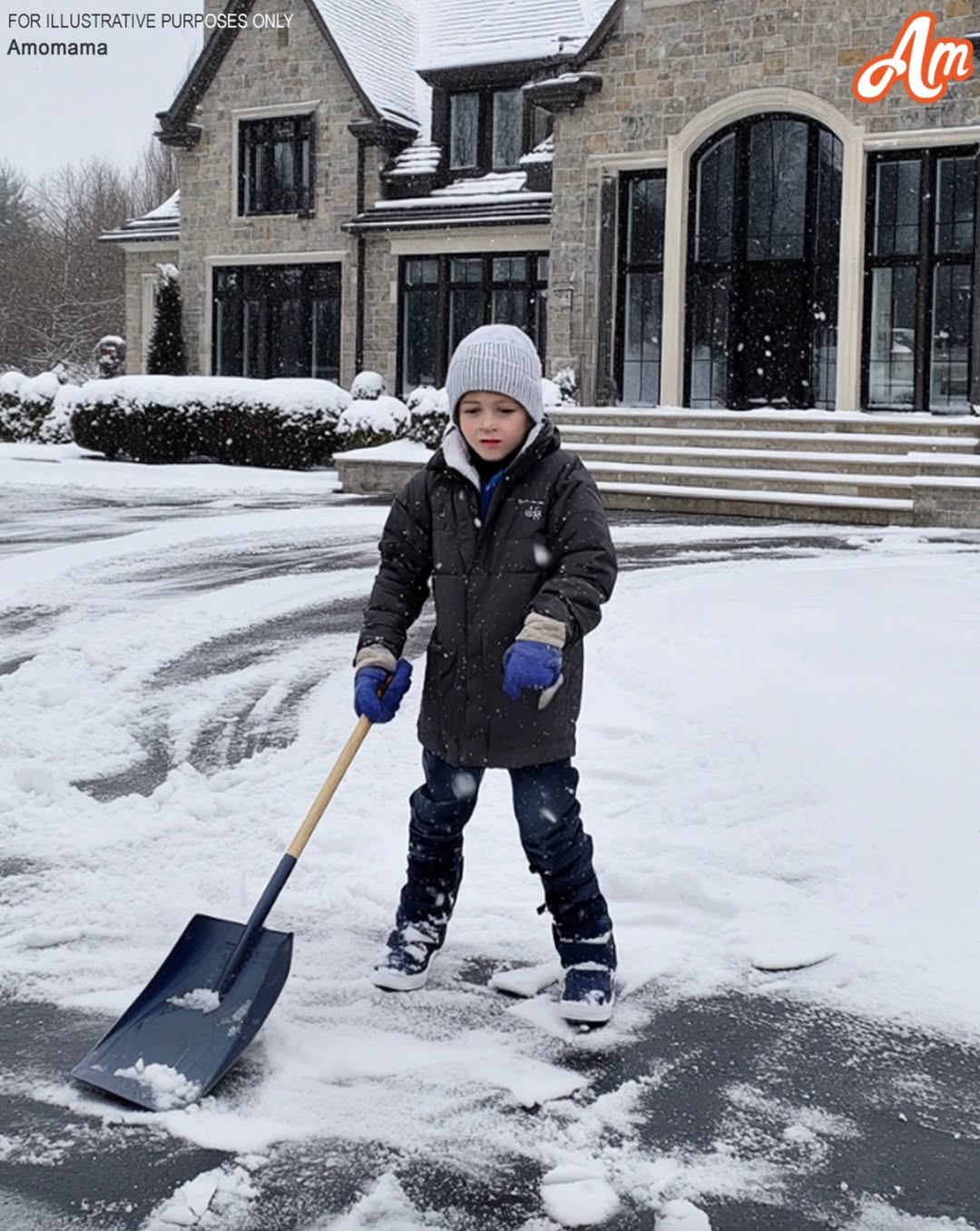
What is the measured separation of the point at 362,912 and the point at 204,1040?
3.37 ft

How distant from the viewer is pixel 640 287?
20.1 metres

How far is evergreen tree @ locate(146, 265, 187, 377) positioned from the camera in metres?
Answer: 26.1

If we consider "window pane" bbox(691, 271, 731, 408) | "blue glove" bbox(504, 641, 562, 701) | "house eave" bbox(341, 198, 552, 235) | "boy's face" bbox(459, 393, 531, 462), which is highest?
"house eave" bbox(341, 198, 552, 235)

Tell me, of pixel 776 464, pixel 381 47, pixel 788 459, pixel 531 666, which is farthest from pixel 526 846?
pixel 381 47

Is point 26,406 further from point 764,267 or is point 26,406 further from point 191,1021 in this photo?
point 191,1021

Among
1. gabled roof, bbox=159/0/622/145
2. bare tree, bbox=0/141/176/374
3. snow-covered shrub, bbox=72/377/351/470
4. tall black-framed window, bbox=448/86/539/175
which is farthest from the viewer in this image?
bare tree, bbox=0/141/176/374

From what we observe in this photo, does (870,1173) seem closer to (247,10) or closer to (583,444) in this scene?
(583,444)

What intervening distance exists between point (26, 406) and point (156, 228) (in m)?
5.09

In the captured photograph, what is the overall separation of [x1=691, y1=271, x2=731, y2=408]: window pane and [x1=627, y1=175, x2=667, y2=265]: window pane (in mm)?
732

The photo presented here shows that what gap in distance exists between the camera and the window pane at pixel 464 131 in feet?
81.0

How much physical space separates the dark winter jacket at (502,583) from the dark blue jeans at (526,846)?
8 centimetres

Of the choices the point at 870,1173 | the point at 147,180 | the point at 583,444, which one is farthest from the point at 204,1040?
the point at 147,180

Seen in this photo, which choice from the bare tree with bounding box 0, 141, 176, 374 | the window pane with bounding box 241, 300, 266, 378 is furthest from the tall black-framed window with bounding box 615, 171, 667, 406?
the bare tree with bounding box 0, 141, 176, 374

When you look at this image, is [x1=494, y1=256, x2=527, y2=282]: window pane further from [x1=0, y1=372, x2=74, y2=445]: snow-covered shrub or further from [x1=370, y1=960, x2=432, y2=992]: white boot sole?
[x1=370, y1=960, x2=432, y2=992]: white boot sole
